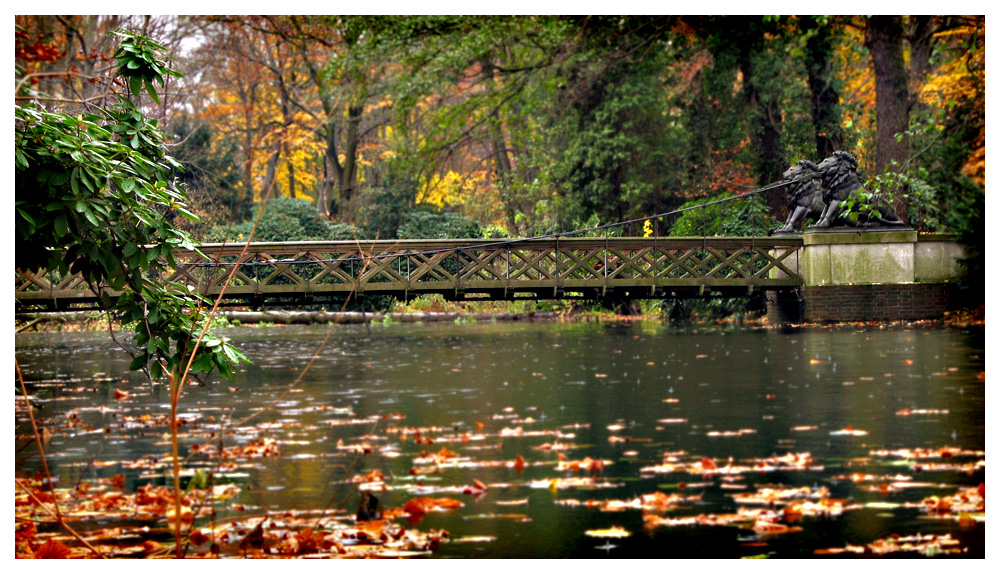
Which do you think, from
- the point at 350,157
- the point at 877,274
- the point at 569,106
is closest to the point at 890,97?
the point at 877,274

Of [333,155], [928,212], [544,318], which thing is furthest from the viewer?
[544,318]

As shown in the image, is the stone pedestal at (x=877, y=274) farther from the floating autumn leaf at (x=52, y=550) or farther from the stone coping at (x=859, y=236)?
the floating autumn leaf at (x=52, y=550)

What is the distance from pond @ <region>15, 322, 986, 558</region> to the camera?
508 cm

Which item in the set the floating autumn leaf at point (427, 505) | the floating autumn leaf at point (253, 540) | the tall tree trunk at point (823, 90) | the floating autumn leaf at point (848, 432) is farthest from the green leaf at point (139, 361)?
the tall tree trunk at point (823, 90)

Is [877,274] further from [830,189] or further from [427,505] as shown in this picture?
[427,505]

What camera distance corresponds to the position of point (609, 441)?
775 cm

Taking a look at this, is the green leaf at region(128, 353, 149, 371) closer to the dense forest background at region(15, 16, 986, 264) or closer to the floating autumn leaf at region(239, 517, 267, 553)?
the floating autumn leaf at region(239, 517, 267, 553)

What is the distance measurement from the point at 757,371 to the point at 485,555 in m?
8.05

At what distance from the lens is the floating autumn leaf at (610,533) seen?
16.3 feet

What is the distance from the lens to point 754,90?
14.1 m

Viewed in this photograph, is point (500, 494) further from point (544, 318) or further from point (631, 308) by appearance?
point (544, 318)

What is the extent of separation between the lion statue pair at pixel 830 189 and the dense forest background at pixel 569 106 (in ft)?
1.07

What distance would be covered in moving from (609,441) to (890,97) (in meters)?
6.30
